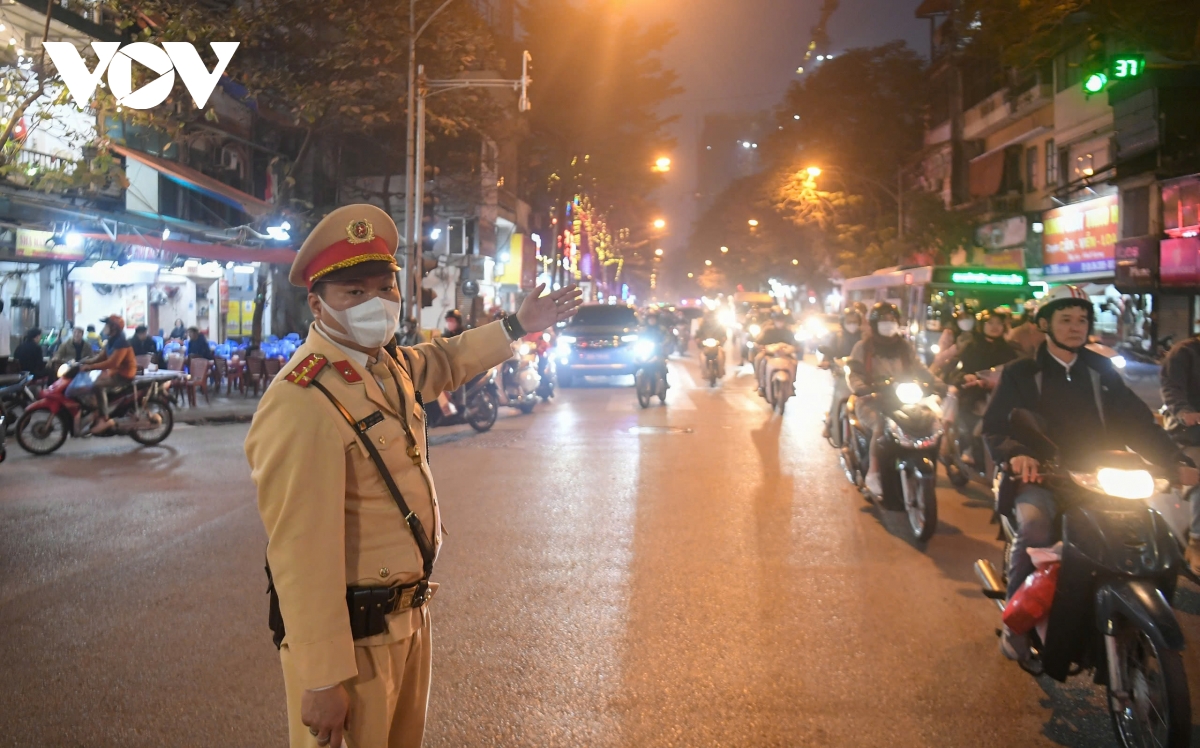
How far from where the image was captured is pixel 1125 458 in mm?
4461

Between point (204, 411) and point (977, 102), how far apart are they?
34.0 meters

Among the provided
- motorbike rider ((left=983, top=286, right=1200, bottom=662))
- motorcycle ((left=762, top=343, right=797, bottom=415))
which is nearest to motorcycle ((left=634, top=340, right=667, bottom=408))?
motorcycle ((left=762, top=343, right=797, bottom=415))

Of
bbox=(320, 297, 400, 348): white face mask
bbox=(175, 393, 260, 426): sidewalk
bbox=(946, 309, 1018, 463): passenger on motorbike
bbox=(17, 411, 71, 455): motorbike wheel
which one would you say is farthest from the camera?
bbox=(175, 393, 260, 426): sidewalk

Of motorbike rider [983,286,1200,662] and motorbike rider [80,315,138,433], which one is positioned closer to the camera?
motorbike rider [983,286,1200,662]

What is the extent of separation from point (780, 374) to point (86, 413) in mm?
10489

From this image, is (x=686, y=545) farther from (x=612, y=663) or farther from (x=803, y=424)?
(x=803, y=424)

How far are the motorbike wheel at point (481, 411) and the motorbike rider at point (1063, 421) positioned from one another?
1086cm

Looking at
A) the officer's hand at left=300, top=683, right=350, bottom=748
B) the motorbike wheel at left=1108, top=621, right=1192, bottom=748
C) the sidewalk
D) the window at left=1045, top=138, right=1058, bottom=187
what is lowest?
the motorbike wheel at left=1108, top=621, right=1192, bottom=748

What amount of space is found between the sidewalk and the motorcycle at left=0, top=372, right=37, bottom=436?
2.22m

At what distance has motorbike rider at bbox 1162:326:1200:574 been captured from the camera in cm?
672

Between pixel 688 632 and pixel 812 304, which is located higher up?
pixel 812 304

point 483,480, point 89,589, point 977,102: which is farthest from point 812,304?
point 89,589

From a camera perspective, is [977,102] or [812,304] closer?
[977,102]

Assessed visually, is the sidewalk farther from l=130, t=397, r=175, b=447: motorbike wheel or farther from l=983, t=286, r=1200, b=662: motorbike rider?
l=983, t=286, r=1200, b=662: motorbike rider
